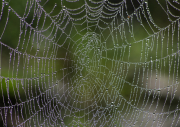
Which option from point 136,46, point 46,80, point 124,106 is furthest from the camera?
point 124,106

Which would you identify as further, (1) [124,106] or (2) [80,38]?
(1) [124,106]

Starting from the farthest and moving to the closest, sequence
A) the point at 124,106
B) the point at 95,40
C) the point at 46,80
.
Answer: the point at 124,106, the point at 46,80, the point at 95,40

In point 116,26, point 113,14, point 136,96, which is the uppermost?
point 113,14

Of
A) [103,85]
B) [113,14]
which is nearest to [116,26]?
[113,14]

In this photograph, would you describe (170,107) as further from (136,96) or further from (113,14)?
(113,14)

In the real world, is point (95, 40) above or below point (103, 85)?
above

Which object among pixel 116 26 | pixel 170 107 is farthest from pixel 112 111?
pixel 116 26
